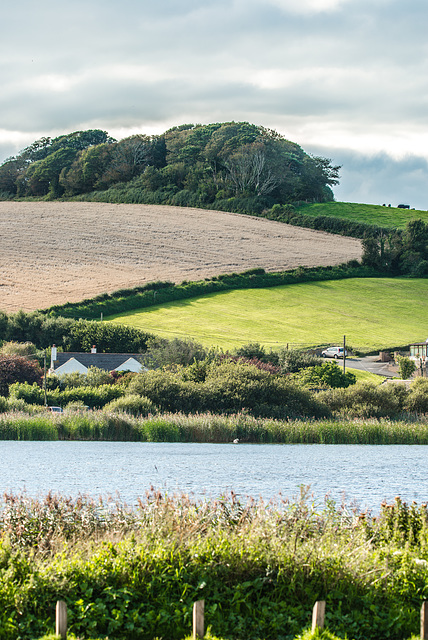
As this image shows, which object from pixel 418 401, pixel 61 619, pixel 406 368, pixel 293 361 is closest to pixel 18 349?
pixel 293 361

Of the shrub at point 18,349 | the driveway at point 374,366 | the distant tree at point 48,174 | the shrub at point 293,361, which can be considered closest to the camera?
the shrub at point 293,361

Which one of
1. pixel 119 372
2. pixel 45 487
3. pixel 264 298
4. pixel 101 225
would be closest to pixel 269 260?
pixel 264 298

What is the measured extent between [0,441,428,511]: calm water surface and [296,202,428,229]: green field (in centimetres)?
9950

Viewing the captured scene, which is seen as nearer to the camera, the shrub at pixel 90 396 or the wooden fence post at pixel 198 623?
the wooden fence post at pixel 198 623

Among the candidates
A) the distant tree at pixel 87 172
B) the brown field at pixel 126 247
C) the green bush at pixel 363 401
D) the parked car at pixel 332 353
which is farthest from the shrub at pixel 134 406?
the distant tree at pixel 87 172

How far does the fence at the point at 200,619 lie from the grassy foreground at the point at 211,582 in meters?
0.29

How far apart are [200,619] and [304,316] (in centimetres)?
8657

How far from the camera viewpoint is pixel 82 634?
12.0 metres

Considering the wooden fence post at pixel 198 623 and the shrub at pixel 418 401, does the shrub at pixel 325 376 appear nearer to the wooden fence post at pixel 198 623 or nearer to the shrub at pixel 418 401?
the shrub at pixel 418 401

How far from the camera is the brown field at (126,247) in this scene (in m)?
103

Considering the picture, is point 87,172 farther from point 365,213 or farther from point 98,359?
point 98,359

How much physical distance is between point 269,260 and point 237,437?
7282cm

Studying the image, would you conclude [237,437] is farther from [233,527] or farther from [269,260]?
[269,260]

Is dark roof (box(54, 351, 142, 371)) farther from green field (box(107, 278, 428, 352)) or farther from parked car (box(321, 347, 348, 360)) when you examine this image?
parked car (box(321, 347, 348, 360))
